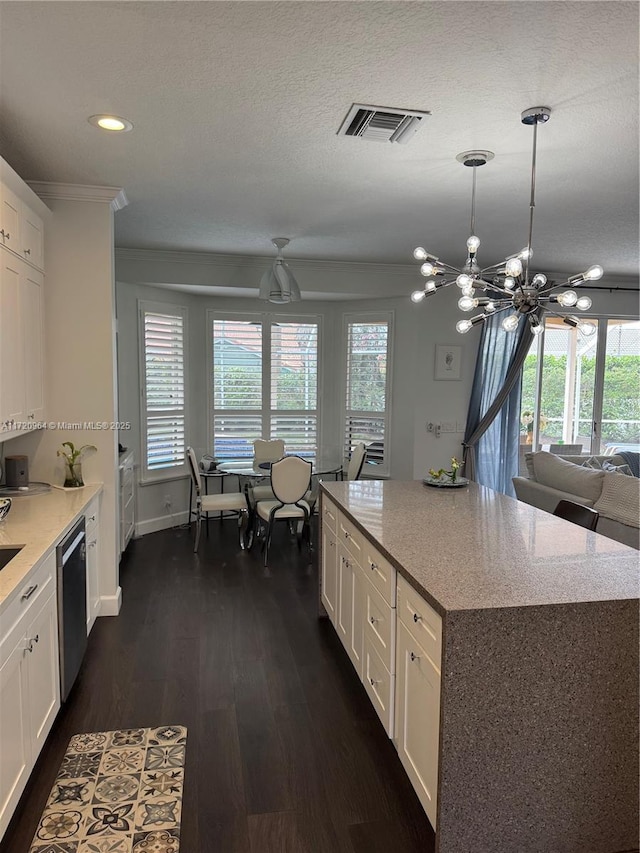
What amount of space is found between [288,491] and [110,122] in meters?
3.08

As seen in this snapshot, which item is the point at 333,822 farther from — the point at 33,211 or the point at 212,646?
the point at 33,211

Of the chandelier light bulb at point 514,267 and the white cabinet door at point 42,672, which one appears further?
the chandelier light bulb at point 514,267

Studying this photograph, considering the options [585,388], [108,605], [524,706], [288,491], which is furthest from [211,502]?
[585,388]

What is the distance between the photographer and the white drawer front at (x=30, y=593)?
182cm

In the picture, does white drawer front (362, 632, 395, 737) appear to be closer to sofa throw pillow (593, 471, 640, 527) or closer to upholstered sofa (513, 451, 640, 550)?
upholstered sofa (513, 451, 640, 550)

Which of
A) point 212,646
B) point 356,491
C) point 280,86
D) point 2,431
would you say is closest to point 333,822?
point 212,646

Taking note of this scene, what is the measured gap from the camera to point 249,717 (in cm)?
265

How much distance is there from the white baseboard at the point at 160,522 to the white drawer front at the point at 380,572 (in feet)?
11.7

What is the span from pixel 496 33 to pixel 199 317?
469 cm

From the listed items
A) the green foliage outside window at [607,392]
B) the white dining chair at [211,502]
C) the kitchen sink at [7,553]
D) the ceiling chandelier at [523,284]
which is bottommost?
the white dining chair at [211,502]

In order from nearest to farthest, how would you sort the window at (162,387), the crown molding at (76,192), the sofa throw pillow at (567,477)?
1. the crown molding at (76,192)
2. the sofa throw pillow at (567,477)
3. the window at (162,387)

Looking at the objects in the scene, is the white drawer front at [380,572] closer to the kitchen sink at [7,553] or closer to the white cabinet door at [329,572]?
the white cabinet door at [329,572]

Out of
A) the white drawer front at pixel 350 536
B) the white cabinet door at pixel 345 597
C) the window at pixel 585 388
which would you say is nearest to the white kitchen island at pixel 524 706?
the white drawer front at pixel 350 536

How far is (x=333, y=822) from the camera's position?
6.63 feet
